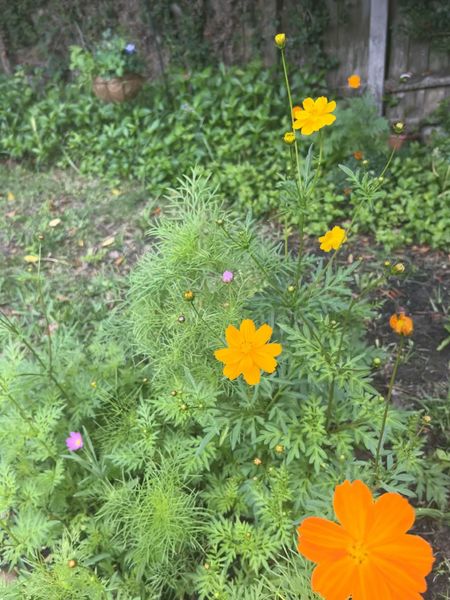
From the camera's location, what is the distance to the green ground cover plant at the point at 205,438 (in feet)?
4.83

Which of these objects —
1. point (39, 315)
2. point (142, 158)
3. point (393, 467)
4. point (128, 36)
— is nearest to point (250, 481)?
point (393, 467)

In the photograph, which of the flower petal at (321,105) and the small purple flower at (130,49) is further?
the small purple flower at (130,49)

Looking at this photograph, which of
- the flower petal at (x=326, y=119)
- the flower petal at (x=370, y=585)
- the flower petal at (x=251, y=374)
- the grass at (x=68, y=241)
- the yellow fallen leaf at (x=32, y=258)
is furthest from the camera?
the yellow fallen leaf at (x=32, y=258)

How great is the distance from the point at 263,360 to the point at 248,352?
0.04m

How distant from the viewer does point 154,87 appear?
4000 mm

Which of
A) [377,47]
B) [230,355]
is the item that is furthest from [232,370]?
[377,47]

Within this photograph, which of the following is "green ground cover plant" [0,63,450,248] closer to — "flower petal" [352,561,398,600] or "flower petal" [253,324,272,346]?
"flower petal" [253,324,272,346]

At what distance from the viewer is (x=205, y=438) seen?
1463 millimetres

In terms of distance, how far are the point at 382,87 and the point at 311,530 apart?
10.6ft

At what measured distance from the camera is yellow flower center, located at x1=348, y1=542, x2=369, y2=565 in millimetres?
850

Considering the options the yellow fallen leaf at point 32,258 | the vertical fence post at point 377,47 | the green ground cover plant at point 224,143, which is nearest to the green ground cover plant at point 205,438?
the green ground cover plant at point 224,143

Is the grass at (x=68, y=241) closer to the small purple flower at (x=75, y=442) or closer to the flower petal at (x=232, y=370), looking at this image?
the small purple flower at (x=75, y=442)

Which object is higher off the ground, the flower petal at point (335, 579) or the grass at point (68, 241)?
the flower petal at point (335, 579)

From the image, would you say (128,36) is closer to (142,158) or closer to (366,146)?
(142,158)
